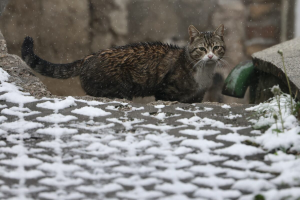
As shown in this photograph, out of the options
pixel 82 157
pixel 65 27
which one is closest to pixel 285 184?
pixel 82 157

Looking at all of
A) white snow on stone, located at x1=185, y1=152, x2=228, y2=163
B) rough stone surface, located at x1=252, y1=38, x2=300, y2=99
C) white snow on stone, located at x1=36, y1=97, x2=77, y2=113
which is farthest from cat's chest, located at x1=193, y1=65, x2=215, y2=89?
white snow on stone, located at x1=185, y1=152, x2=228, y2=163

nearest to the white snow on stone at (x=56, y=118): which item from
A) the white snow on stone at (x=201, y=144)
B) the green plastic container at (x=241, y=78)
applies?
the white snow on stone at (x=201, y=144)

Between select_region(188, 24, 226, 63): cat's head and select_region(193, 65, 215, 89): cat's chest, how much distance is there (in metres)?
0.11

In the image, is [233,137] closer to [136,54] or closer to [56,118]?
[56,118]

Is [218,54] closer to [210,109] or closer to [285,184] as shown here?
[210,109]

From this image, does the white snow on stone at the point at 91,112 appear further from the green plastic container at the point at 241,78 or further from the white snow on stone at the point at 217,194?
the green plastic container at the point at 241,78

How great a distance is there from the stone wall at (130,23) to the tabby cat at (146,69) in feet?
3.90

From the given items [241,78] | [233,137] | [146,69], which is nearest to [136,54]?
[146,69]

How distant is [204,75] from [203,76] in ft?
0.06

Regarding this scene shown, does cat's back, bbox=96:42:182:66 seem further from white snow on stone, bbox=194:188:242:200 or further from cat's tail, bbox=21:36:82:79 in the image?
white snow on stone, bbox=194:188:242:200

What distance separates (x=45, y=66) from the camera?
174 inches

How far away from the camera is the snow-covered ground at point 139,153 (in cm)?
210

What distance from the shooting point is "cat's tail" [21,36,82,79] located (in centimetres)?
434

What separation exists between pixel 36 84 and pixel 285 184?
2.44 m
